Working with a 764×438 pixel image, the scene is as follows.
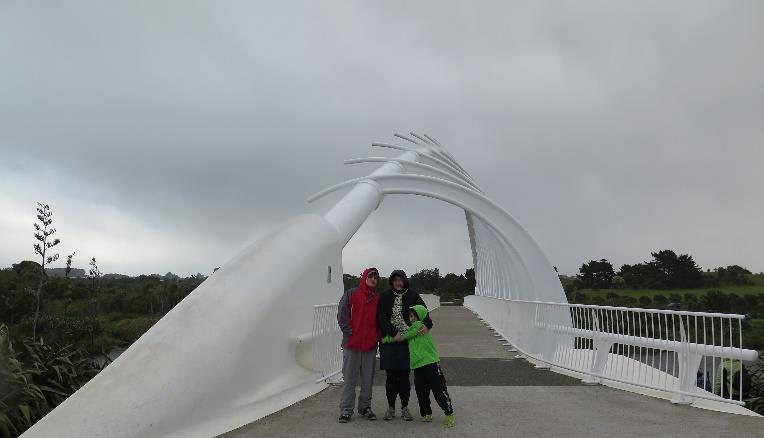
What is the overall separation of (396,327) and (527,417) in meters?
1.74

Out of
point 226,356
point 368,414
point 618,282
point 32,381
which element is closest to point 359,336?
point 368,414

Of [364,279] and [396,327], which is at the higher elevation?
[364,279]

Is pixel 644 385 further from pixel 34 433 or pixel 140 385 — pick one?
pixel 34 433

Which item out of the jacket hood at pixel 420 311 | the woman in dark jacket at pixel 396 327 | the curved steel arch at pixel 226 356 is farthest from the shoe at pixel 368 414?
the jacket hood at pixel 420 311

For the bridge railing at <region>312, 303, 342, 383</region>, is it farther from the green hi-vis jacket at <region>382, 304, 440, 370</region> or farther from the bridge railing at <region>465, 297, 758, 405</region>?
the bridge railing at <region>465, 297, 758, 405</region>

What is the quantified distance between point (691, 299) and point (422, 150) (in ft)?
165

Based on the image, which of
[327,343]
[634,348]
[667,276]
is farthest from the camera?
[667,276]

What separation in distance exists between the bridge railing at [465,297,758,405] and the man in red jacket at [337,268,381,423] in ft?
11.3

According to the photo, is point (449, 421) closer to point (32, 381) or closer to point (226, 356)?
point (226, 356)

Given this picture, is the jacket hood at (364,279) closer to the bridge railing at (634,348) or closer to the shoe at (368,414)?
the shoe at (368,414)

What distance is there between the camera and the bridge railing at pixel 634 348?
21.0ft

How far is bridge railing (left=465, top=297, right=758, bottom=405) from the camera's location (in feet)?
21.0

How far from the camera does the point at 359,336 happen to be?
5699 millimetres

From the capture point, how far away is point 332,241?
9.22 meters
